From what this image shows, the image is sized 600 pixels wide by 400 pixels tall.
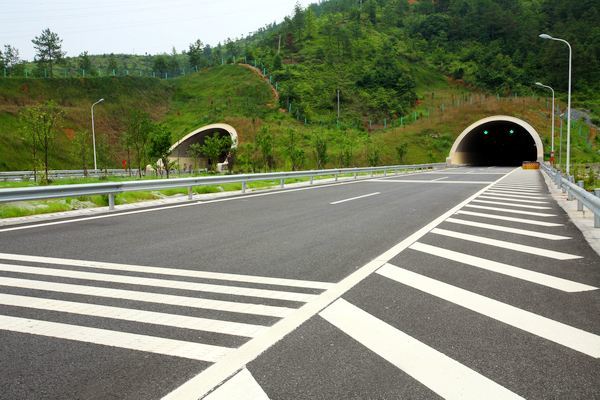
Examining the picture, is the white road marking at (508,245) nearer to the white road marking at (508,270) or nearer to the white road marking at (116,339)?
the white road marking at (508,270)

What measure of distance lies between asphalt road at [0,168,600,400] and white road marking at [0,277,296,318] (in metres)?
0.03

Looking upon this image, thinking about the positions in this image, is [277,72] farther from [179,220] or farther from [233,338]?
[233,338]

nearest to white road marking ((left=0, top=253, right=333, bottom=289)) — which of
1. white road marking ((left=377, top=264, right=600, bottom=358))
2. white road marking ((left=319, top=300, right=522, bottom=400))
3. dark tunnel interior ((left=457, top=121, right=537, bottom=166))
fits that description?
white road marking ((left=319, top=300, right=522, bottom=400))

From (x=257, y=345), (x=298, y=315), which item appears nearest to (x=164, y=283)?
(x=298, y=315)

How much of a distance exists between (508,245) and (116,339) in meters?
6.11

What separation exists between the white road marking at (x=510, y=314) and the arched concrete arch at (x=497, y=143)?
165 ft

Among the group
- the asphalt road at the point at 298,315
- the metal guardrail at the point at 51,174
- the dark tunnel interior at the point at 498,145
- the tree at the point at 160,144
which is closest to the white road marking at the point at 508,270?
the asphalt road at the point at 298,315

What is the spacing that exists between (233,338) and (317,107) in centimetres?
7363

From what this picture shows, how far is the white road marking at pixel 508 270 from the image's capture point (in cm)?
507

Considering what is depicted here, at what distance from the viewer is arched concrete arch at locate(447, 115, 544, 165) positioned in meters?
54.2

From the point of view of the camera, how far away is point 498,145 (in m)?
73.2

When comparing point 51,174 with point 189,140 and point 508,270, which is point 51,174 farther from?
point 508,270

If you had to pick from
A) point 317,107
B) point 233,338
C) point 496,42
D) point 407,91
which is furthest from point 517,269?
point 496,42

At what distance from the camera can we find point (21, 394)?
2.71m
